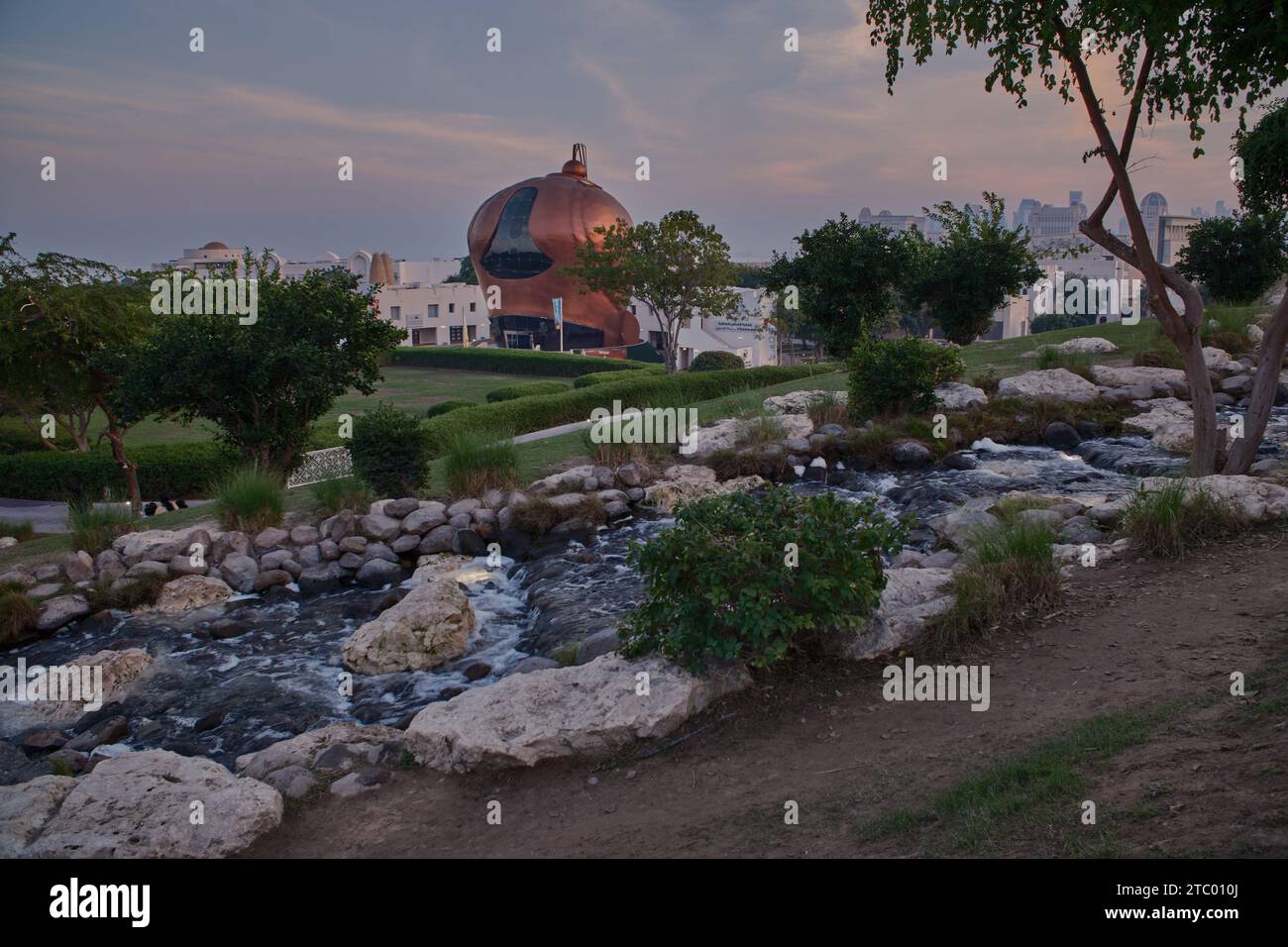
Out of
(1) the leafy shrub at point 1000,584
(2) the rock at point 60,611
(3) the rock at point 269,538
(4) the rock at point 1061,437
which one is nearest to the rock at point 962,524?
(1) the leafy shrub at point 1000,584

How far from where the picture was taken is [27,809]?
4.93 meters

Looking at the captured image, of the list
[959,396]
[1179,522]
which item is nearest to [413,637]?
[1179,522]

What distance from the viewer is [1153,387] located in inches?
653

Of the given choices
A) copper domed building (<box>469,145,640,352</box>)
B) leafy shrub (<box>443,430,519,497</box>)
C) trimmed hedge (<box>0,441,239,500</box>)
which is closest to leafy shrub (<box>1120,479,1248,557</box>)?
leafy shrub (<box>443,430,519,497</box>)

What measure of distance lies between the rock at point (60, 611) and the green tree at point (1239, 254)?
Result: 25836mm

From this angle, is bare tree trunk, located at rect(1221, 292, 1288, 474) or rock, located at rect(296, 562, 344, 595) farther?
rock, located at rect(296, 562, 344, 595)

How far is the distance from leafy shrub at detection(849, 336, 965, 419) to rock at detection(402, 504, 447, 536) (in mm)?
7607

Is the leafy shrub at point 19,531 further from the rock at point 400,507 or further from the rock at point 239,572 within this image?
the rock at point 400,507

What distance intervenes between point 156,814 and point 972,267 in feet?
77.3

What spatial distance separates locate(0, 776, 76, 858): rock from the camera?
4.67m

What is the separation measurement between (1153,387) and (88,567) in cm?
1728

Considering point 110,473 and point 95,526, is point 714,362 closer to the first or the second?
point 110,473

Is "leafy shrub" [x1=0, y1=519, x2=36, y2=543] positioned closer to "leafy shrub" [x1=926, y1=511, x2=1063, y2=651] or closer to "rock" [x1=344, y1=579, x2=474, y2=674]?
"rock" [x1=344, y1=579, x2=474, y2=674]
